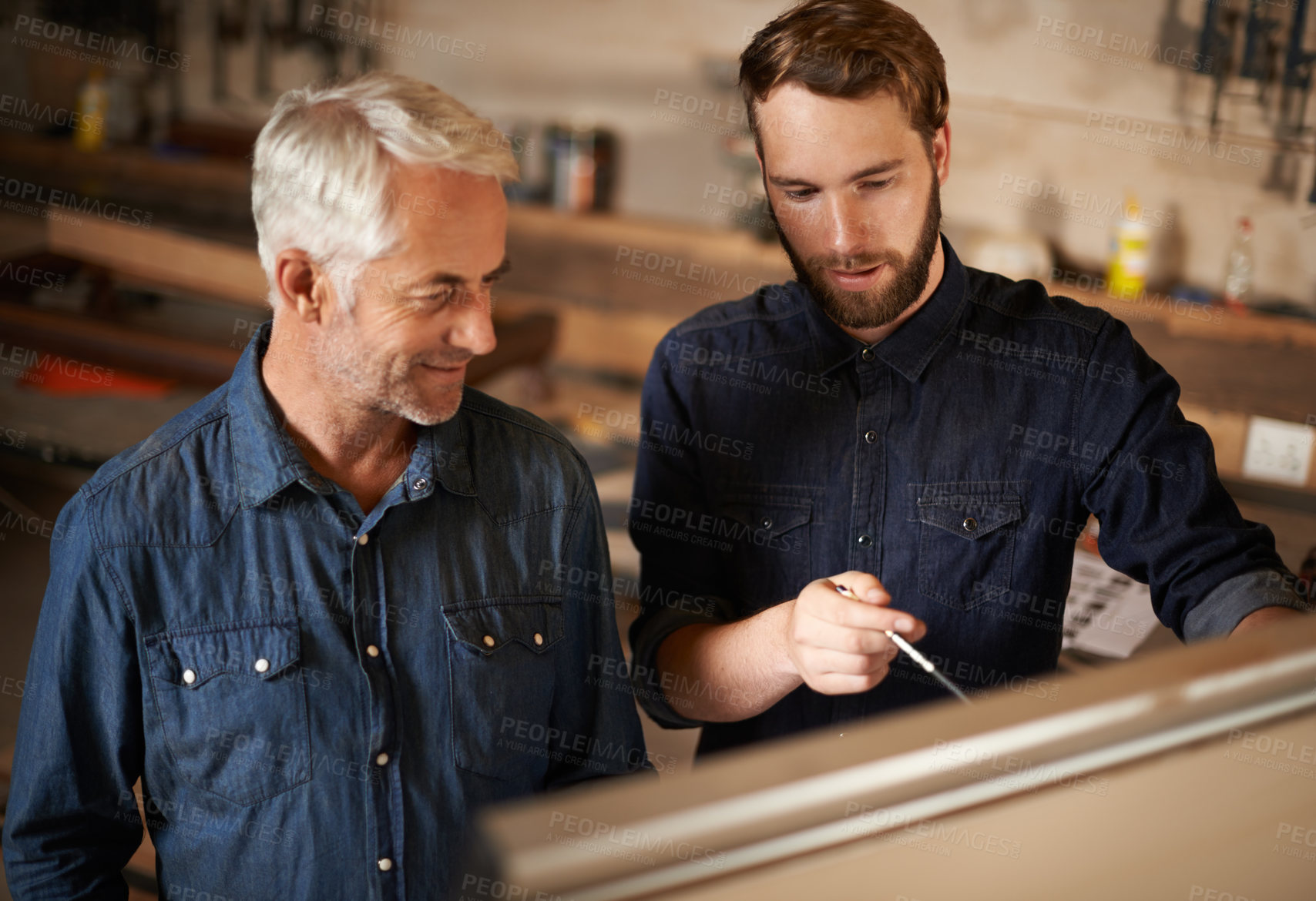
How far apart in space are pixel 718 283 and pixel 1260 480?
5.38ft

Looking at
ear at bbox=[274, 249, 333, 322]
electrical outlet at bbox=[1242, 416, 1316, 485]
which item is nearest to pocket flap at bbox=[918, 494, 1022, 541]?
ear at bbox=[274, 249, 333, 322]

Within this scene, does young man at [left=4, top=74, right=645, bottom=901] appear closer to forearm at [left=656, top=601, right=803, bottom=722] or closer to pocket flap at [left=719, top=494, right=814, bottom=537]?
forearm at [left=656, top=601, right=803, bottom=722]

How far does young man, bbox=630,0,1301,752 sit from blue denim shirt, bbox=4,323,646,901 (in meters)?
0.29

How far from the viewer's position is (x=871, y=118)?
1.25 m

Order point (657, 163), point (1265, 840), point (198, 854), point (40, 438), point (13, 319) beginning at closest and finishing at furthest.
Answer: point (1265, 840)
point (198, 854)
point (40, 438)
point (13, 319)
point (657, 163)

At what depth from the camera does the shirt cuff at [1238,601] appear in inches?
46.6

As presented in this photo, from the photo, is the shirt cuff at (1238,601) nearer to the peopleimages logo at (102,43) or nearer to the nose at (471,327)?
the nose at (471,327)

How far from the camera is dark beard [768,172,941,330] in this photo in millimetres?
1334

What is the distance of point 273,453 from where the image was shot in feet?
3.69

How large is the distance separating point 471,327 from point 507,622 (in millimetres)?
313

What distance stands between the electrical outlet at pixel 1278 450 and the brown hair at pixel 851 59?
5.65ft

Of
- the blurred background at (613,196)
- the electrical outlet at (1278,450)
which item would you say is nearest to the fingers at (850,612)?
the blurred background at (613,196)

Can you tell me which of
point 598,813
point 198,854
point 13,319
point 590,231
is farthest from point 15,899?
point 590,231

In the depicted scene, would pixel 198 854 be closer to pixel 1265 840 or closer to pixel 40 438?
pixel 1265 840
